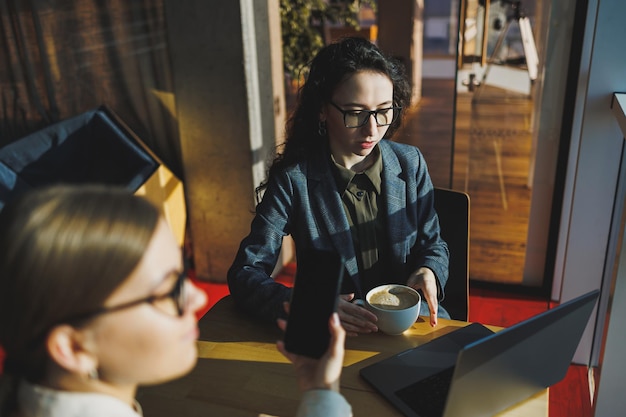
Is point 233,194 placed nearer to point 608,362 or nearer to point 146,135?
point 146,135

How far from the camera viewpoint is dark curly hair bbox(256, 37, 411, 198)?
1594 mm

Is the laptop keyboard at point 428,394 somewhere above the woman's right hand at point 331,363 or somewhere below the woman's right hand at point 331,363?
below

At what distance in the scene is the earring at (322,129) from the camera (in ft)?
5.65

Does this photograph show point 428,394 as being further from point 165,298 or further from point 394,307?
point 165,298

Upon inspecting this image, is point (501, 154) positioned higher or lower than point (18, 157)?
lower

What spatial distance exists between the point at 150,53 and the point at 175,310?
8.72 feet

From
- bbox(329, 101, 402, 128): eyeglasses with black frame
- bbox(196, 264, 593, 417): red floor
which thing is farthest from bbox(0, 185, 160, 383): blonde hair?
bbox(196, 264, 593, 417): red floor

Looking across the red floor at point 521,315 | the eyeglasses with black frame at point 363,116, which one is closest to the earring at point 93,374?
the eyeglasses with black frame at point 363,116

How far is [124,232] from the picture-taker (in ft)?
2.43

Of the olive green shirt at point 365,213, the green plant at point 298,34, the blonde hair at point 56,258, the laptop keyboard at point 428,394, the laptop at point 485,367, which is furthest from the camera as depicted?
the green plant at point 298,34

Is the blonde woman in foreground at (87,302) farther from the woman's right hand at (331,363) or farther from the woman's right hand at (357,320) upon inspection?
the woman's right hand at (357,320)

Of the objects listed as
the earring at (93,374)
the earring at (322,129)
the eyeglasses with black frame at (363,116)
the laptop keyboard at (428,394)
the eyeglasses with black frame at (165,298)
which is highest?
the eyeglasses with black frame at (363,116)

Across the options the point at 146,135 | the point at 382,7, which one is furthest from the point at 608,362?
the point at 382,7

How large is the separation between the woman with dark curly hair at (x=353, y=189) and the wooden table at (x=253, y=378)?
0.15 meters
